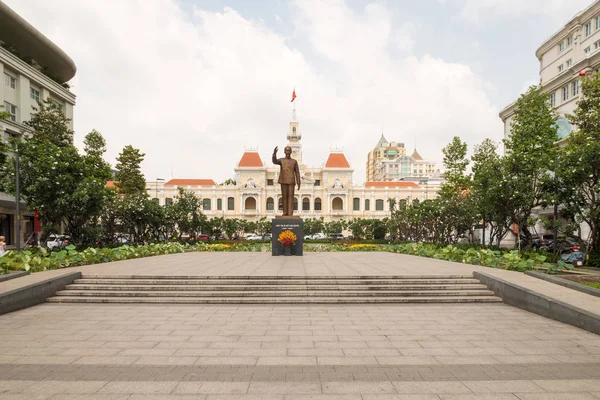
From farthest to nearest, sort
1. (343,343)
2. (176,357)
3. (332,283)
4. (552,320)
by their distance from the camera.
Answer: (332,283), (552,320), (343,343), (176,357)

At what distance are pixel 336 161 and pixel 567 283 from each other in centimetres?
6592

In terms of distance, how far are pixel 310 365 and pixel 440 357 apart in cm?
185

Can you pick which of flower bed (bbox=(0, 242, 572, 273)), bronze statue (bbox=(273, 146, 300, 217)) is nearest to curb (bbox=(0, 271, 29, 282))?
flower bed (bbox=(0, 242, 572, 273))

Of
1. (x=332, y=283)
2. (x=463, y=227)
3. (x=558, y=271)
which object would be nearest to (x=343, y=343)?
(x=332, y=283)

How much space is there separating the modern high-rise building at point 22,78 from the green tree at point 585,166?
3274 centimetres

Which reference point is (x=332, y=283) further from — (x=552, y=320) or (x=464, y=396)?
(x=464, y=396)

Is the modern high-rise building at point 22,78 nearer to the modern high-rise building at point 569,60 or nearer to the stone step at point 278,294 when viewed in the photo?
the stone step at point 278,294

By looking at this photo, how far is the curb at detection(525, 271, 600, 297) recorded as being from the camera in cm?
828

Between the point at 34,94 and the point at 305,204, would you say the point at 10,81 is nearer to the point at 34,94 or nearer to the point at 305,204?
the point at 34,94

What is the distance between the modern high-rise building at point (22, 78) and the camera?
94.3 feet

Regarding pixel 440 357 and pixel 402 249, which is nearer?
pixel 440 357

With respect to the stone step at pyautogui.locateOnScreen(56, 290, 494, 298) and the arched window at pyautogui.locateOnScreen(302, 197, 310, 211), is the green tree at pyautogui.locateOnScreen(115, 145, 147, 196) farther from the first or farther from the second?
the arched window at pyautogui.locateOnScreen(302, 197, 310, 211)

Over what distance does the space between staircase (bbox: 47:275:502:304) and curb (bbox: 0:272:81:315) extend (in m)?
0.17

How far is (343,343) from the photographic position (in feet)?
19.8
